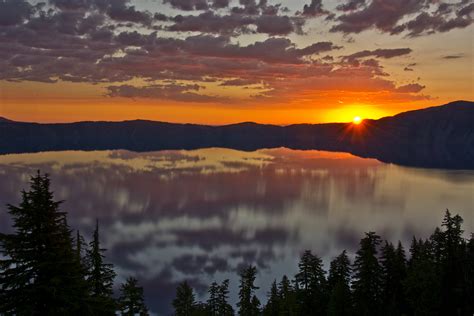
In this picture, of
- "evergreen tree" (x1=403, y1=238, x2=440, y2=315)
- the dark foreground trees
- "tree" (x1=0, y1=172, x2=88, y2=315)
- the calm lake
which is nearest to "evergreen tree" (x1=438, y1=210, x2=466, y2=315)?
"evergreen tree" (x1=403, y1=238, x2=440, y2=315)

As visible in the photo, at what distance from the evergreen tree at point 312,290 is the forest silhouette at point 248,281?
0.10m

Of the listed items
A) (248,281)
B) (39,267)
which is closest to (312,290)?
(248,281)

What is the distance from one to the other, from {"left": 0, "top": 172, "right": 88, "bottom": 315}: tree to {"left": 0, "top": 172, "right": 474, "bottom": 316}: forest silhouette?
0.03 metres

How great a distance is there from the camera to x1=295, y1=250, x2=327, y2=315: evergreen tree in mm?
45625

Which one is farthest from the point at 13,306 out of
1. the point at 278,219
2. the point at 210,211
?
the point at 210,211

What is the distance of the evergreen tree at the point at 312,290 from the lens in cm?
4562

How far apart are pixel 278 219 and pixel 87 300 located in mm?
114706

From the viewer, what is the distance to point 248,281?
50.3 meters

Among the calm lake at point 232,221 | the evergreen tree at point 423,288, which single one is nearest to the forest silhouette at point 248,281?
the evergreen tree at point 423,288

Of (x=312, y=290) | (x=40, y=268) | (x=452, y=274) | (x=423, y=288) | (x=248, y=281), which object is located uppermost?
(x=40, y=268)

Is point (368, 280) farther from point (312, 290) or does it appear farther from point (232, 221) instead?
point (232, 221)

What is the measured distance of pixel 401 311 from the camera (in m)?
43.5

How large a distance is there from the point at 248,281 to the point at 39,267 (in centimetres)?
4020

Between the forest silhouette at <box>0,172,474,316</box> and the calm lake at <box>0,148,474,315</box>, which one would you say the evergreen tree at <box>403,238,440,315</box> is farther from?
the calm lake at <box>0,148,474,315</box>
